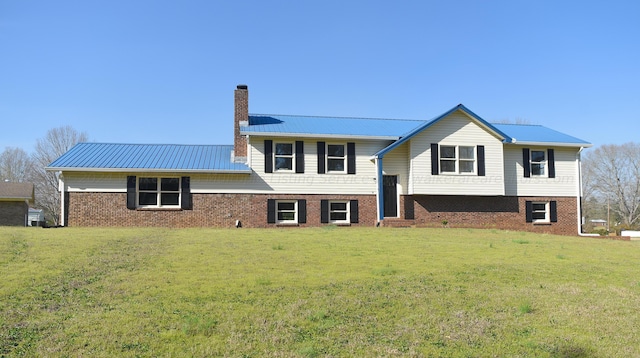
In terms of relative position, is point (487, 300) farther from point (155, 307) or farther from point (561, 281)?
point (155, 307)

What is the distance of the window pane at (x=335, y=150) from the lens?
24500mm

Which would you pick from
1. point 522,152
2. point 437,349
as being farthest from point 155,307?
point 522,152

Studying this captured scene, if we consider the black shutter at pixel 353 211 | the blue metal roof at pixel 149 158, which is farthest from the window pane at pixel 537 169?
the blue metal roof at pixel 149 158

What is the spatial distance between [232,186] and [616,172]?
2132 inches

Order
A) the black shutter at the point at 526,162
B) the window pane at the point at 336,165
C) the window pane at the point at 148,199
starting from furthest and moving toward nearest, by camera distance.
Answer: the black shutter at the point at 526,162 → the window pane at the point at 336,165 → the window pane at the point at 148,199

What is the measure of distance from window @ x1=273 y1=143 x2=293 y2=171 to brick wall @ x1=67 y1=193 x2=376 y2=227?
136cm

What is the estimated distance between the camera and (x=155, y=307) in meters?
6.70

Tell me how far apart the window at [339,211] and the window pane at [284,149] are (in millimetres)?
3095

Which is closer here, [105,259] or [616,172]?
[105,259]

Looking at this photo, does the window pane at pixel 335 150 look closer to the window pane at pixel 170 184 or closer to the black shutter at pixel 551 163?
the window pane at pixel 170 184

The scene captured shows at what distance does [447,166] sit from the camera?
24.2m

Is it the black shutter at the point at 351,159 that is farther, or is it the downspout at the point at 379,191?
the black shutter at the point at 351,159

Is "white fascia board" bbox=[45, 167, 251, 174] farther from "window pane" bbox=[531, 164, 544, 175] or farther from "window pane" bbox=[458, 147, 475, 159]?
"window pane" bbox=[531, 164, 544, 175]

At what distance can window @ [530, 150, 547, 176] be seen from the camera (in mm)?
26562
